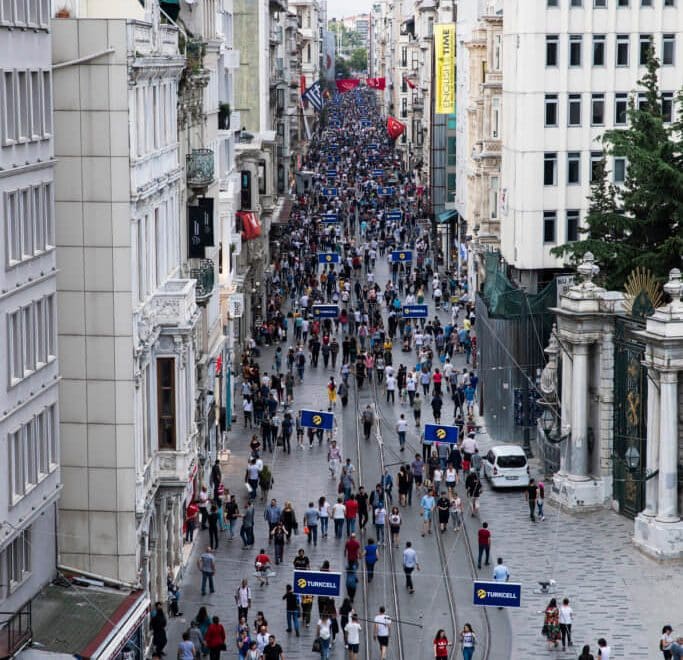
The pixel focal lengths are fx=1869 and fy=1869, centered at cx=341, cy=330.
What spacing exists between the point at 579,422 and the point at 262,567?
12.2 meters

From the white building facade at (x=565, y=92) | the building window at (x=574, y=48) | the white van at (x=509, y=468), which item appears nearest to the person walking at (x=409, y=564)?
the white van at (x=509, y=468)

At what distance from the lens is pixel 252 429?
207ft

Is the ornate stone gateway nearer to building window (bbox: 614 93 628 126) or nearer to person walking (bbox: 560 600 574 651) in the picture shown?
person walking (bbox: 560 600 574 651)

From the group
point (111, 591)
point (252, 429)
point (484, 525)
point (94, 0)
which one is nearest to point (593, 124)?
point (252, 429)

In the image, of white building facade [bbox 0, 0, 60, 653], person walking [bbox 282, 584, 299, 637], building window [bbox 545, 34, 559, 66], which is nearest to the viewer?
white building facade [bbox 0, 0, 60, 653]

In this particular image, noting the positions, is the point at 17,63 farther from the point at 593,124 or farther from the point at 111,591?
the point at 593,124

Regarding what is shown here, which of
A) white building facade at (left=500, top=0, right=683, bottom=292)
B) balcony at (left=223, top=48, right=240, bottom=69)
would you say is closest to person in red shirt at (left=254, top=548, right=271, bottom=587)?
balcony at (left=223, top=48, right=240, bottom=69)

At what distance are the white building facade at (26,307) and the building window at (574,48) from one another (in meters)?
38.9

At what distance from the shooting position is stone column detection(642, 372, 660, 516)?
46.6m

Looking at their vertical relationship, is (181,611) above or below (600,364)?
below

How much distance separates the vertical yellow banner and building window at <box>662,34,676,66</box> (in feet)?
122

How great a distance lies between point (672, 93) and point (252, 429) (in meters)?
21.3

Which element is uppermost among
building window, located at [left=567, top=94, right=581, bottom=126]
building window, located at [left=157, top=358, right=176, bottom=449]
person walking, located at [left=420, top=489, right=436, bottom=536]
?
building window, located at [left=567, top=94, right=581, bottom=126]

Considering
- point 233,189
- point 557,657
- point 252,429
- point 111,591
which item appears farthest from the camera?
point 233,189
